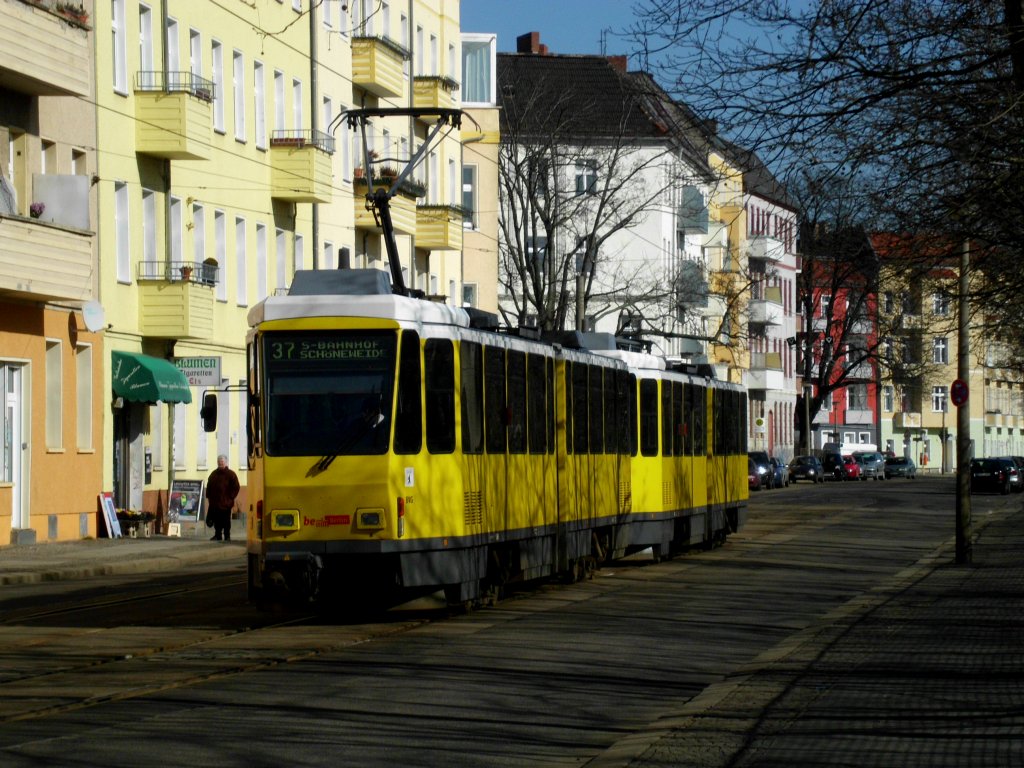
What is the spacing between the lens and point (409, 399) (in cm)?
1981

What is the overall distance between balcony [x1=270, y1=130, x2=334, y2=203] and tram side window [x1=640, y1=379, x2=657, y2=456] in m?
21.8

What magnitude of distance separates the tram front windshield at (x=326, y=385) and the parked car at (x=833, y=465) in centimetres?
8360

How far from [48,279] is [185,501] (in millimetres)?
7377

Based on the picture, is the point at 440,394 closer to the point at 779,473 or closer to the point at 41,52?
the point at 41,52

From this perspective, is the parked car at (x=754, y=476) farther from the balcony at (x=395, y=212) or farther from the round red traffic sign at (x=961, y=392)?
the round red traffic sign at (x=961, y=392)

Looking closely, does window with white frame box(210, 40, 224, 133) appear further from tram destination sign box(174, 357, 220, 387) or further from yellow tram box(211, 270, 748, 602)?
yellow tram box(211, 270, 748, 602)

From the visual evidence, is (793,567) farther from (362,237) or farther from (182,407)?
(362,237)

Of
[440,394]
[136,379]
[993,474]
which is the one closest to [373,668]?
[440,394]

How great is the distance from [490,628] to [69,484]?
20913mm

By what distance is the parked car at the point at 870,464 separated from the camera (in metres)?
106

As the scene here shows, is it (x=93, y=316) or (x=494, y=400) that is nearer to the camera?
(x=494, y=400)

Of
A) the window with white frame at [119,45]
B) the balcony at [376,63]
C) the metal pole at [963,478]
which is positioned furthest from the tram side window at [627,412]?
the balcony at [376,63]

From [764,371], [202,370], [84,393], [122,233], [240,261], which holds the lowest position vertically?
[84,393]

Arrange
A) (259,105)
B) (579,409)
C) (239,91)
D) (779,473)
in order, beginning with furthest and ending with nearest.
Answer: (779,473)
(259,105)
(239,91)
(579,409)
